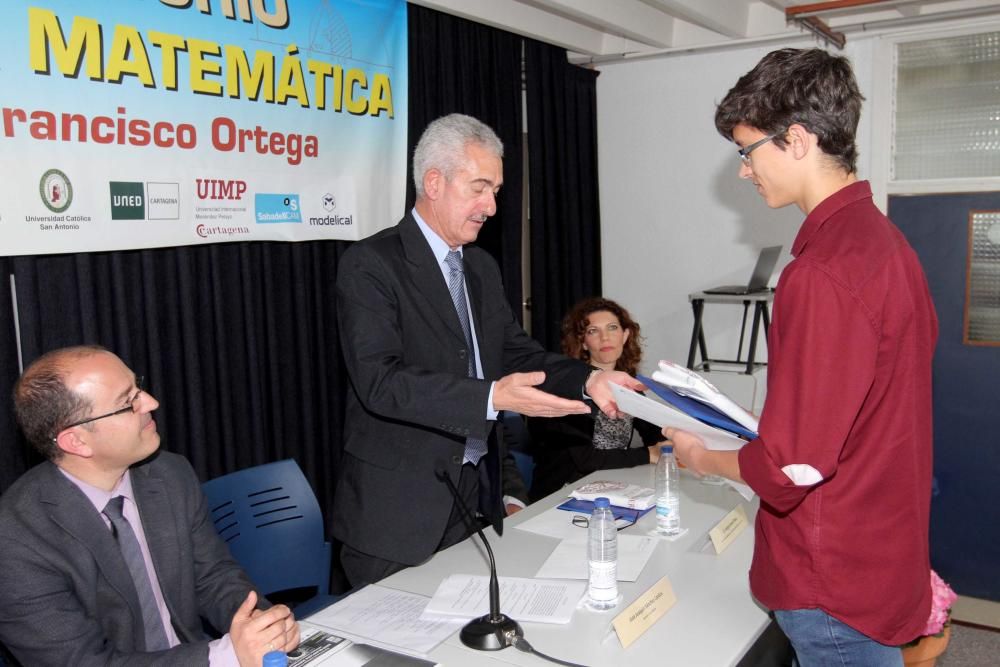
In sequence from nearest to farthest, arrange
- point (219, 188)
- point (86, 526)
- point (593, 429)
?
point (86, 526)
point (219, 188)
point (593, 429)

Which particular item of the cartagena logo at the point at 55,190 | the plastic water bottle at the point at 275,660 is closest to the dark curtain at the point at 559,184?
the cartagena logo at the point at 55,190

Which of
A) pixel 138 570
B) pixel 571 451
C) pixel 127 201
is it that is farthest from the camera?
pixel 571 451

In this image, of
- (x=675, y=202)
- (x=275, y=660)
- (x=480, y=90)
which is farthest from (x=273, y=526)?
(x=675, y=202)

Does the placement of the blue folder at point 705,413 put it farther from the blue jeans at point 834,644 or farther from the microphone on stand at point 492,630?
the microphone on stand at point 492,630

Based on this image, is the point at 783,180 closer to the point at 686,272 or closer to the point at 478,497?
the point at 478,497

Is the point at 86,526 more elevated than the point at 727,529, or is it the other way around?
Answer: the point at 86,526

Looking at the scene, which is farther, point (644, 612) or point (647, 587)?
point (647, 587)

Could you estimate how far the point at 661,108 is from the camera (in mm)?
4961

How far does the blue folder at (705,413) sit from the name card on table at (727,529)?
66 cm

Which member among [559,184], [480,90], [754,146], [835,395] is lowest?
[835,395]

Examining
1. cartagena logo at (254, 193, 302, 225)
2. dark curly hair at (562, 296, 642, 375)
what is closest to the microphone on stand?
cartagena logo at (254, 193, 302, 225)

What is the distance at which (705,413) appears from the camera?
161 centimetres

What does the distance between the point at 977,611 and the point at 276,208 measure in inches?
152

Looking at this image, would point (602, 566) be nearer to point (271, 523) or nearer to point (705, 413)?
point (705, 413)
